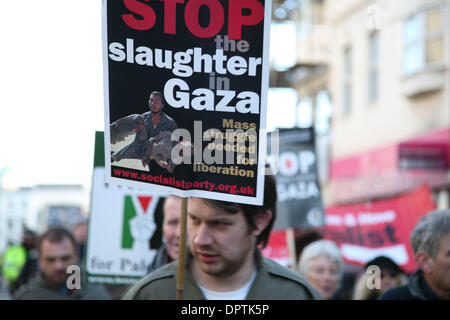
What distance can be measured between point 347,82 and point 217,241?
21.1m

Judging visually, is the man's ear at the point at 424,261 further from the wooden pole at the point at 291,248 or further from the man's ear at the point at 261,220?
the wooden pole at the point at 291,248

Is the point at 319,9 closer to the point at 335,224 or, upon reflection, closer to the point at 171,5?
the point at 335,224

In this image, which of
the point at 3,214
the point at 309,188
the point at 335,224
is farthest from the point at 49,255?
the point at 3,214

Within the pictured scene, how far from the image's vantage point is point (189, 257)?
4121 millimetres

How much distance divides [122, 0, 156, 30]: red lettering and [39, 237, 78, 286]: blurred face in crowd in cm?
261

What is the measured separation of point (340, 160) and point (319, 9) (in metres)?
6.77

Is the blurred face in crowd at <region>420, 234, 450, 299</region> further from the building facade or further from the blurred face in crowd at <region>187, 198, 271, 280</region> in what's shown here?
the building facade

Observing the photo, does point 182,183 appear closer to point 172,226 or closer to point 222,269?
point 222,269

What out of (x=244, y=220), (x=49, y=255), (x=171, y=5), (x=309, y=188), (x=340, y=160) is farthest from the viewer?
(x=340, y=160)

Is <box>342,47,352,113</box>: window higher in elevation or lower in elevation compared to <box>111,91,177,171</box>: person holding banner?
higher

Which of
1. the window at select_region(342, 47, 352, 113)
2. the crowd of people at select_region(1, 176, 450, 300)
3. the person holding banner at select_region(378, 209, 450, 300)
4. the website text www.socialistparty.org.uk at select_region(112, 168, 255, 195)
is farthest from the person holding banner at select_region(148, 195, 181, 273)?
the window at select_region(342, 47, 352, 113)

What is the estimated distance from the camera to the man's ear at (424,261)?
439 cm

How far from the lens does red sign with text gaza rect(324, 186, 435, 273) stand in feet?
27.6

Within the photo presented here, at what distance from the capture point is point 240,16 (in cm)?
357
